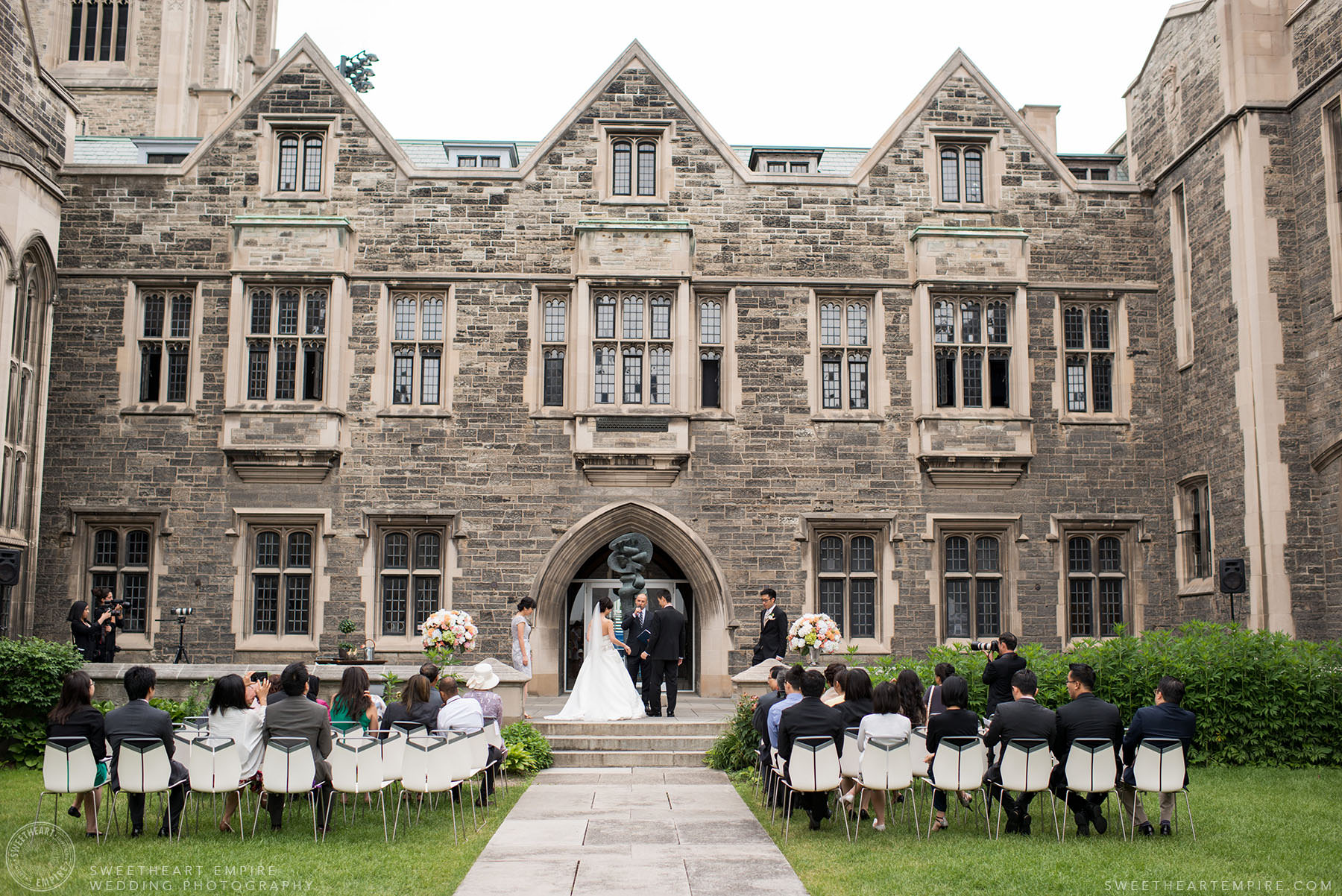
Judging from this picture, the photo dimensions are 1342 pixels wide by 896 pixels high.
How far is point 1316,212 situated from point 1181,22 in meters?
4.92

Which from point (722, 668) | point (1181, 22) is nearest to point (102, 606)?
point (722, 668)

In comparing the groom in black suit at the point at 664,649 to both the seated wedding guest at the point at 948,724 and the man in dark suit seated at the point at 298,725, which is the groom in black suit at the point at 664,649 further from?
the man in dark suit seated at the point at 298,725

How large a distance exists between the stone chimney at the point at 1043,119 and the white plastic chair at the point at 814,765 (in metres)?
18.4

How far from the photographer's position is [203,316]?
20250 millimetres

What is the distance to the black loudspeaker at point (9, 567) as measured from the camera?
16.1 m

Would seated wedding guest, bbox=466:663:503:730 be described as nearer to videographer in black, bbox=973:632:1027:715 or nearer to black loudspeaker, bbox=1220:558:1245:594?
videographer in black, bbox=973:632:1027:715

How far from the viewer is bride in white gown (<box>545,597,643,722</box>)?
16.3m

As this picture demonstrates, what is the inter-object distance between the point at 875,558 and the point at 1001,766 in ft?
34.5

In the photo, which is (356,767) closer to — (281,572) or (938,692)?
(938,692)

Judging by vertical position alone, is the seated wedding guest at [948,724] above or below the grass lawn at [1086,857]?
above

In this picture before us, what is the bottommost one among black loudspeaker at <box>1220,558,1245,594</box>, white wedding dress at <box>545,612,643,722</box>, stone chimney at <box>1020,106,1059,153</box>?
white wedding dress at <box>545,612,643,722</box>

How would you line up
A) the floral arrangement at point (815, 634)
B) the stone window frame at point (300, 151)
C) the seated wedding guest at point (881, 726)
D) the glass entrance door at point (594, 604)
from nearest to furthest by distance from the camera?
1. the seated wedding guest at point (881, 726)
2. the floral arrangement at point (815, 634)
3. the stone window frame at point (300, 151)
4. the glass entrance door at point (594, 604)

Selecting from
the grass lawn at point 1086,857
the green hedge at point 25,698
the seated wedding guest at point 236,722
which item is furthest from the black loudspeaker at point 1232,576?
the green hedge at point 25,698

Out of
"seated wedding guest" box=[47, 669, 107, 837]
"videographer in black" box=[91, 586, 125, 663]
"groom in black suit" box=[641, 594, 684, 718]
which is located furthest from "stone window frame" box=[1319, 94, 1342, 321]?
"videographer in black" box=[91, 586, 125, 663]
